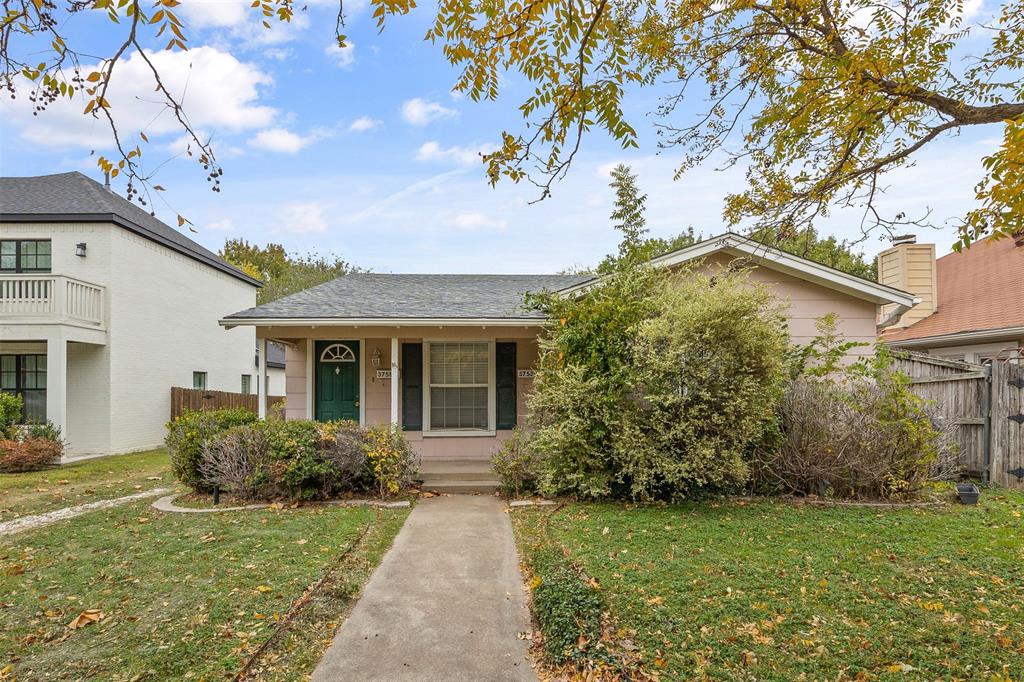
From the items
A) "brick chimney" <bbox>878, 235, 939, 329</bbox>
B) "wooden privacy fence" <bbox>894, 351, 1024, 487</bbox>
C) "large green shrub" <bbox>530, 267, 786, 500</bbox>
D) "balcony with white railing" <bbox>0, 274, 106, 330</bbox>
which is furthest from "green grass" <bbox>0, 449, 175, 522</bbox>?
"brick chimney" <bbox>878, 235, 939, 329</bbox>

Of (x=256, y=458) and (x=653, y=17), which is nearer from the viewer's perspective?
(x=653, y=17)

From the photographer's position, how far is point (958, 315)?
1381cm

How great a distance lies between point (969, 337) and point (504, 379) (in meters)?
10.3

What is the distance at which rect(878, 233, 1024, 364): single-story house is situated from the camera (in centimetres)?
1223

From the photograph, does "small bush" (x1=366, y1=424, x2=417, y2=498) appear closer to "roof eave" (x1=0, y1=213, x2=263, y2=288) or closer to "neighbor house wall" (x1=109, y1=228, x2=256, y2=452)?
"neighbor house wall" (x1=109, y1=228, x2=256, y2=452)

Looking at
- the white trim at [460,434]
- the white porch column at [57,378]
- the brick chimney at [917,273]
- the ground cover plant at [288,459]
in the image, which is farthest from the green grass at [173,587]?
the brick chimney at [917,273]

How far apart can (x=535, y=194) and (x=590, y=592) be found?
292cm

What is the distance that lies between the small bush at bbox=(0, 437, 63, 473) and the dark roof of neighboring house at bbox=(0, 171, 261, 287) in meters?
5.54

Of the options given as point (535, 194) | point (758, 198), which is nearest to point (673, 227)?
point (758, 198)

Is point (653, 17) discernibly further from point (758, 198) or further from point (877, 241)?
point (877, 241)

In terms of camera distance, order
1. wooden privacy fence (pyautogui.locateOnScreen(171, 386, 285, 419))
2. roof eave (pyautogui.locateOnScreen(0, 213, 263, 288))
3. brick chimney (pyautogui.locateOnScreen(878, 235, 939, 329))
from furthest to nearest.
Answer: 1. wooden privacy fence (pyautogui.locateOnScreen(171, 386, 285, 419))
2. brick chimney (pyautogui.locateOnScreen(878, 235, 939, 329))
3. roof eave (pyautogui.locateOnScreen(0, 213, 263, 288))

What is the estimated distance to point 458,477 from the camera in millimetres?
8977

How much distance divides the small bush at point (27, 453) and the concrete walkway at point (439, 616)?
985 cm

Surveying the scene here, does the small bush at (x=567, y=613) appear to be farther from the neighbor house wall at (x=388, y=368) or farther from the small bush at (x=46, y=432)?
the small bush at (x=46, y=432)
